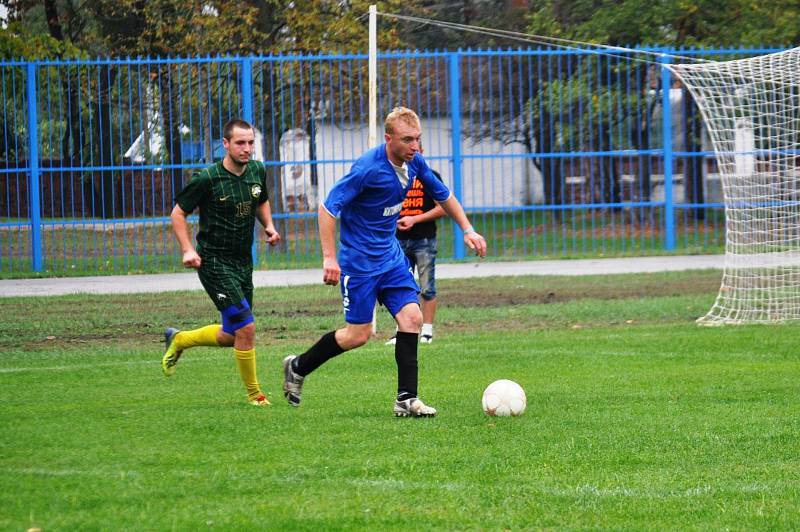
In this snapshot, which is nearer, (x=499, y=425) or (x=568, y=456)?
(x=568, y=456)

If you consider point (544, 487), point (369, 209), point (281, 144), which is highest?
point (281, 144)

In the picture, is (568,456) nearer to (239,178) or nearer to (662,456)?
(662,456)

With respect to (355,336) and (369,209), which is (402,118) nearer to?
(369,209)

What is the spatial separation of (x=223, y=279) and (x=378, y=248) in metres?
1.14

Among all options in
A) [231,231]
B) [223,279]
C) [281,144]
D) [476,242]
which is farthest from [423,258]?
[281,144]

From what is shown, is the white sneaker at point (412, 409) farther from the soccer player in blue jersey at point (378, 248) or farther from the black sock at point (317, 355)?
the black sock at point (317, 355)

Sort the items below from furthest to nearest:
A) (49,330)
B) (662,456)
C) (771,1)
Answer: (771,1) → (49,330) → (662,456)

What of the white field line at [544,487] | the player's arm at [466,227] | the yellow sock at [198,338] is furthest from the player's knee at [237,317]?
the white field line at [544,487]

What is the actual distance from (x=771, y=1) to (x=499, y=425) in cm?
2097

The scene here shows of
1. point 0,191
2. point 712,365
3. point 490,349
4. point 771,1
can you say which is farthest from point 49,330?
point 771,1

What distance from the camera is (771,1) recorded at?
25875mm

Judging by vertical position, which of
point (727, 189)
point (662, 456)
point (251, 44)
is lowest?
point (662, 456)

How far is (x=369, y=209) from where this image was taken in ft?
25.3

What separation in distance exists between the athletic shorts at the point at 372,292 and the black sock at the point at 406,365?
0.20 metres
